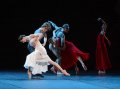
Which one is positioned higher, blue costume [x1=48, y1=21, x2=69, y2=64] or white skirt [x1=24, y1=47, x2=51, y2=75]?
blue costume [x1=48, y1=21, x2=69, y2=64]

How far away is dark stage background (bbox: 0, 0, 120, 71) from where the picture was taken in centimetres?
2109

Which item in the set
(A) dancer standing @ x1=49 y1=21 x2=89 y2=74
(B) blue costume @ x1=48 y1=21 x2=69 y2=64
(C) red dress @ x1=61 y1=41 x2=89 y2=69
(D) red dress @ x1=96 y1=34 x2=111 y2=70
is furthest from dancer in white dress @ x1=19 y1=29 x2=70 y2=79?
(D) red dress @ x1=96 y1=34 x2=111 y2=70

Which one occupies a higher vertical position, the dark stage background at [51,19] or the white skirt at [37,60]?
the dark stage background at [51,19]

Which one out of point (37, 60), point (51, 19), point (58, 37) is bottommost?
point (37, 60)

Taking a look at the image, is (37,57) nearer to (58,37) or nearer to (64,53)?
(58,37)

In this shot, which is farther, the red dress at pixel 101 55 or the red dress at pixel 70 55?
the red dress at pixel 101 55

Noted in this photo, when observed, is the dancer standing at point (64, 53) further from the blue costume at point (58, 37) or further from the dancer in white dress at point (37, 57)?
the dancer in white dress at point (37, 57)

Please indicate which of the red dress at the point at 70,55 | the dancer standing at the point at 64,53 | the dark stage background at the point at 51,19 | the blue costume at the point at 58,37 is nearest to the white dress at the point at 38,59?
the blue costume at the point at 58,37

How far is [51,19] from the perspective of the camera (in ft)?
69.5

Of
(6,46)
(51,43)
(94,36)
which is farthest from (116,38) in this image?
(51,43)

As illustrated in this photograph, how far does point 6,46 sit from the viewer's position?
69.7 ft

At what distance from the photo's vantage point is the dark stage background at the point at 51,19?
2109 centimetres

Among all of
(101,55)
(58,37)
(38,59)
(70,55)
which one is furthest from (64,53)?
(38,59)

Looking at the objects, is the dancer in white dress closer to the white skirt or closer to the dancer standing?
the white skirt
